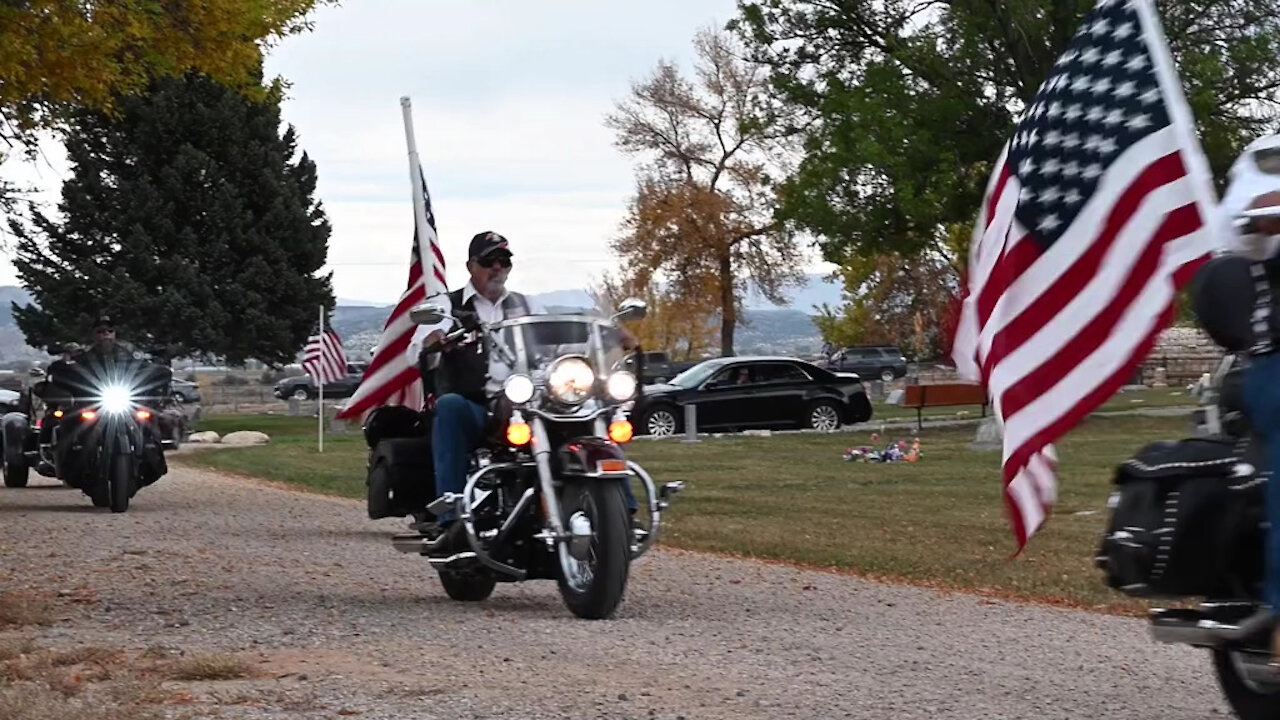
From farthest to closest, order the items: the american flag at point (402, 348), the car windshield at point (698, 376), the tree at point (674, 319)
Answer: the tree at point (674, 319) < the car windshield at point (698, 376) < the american flag at point (402, 348)

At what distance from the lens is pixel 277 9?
17.6 m

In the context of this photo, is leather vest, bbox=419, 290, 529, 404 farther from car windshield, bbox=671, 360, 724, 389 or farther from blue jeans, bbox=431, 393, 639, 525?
car windshield, bbox=671, 360, 724, 389

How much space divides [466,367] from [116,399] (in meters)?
9.86

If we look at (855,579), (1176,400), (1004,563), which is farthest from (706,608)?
(1176,400)

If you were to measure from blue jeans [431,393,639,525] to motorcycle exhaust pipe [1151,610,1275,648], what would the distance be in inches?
195

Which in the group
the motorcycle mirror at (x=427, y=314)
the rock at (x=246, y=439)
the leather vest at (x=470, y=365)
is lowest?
the rock at (x=246, y=439)

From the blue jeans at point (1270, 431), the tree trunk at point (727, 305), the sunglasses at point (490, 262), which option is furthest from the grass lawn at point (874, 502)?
the tree trunk at point (727, 305)

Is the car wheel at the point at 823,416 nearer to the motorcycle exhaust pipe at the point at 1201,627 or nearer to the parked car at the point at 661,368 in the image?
the parked car at the point at 661,368

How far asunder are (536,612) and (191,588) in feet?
8.09

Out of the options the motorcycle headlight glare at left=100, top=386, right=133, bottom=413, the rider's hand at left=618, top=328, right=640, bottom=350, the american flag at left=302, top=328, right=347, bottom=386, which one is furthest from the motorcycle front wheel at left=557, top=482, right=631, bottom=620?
the american flag at left=302, top=328, right=347, bottom=386

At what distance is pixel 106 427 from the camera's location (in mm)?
19469

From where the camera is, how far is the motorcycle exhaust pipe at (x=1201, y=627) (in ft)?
19.6

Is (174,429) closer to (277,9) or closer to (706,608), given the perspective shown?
(277,9)

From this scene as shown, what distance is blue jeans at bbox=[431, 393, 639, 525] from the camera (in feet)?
35.1
